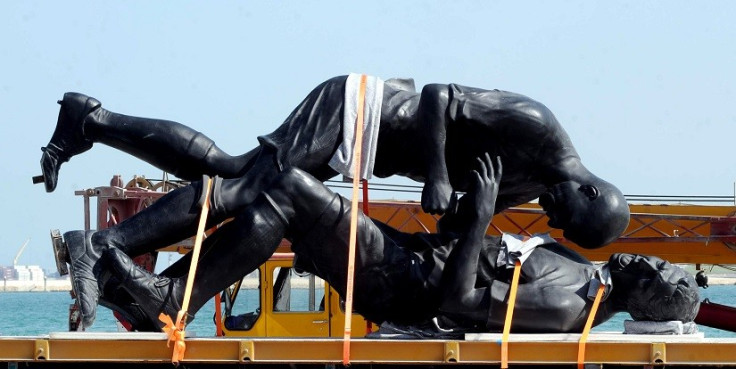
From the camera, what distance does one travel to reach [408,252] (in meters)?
6.36

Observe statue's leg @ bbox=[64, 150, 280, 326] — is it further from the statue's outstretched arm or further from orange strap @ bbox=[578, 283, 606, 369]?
orange strap @ bbox=[578, 283, 606, 369]

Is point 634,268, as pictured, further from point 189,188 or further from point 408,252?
point 189,188

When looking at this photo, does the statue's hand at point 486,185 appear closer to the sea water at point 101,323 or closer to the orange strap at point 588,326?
the orange strap at point 588,326

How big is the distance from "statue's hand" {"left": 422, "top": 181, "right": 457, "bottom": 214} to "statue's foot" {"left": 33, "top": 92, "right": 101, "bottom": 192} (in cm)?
177

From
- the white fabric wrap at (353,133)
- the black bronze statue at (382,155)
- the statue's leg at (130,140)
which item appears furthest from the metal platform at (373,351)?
the statue's leg at (130,140)

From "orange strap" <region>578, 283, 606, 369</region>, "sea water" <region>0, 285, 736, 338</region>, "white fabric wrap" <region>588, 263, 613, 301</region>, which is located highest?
"white fabric wrap" <region>588, 263, 613, 301</region>

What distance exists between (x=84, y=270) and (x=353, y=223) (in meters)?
1.25

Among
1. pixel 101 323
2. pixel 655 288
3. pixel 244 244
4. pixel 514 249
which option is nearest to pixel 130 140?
pixel 244 244

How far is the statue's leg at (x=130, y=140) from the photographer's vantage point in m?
6.68

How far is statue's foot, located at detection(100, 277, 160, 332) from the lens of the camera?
20.5 ft

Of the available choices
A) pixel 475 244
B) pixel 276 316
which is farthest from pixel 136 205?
pixel 475 244

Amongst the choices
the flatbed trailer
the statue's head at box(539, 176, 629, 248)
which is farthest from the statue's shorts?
the statue's head at box(539, 176, 629, 248)

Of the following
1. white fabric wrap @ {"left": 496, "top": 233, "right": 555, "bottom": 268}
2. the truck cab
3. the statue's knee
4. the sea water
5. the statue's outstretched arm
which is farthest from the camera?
the sea water

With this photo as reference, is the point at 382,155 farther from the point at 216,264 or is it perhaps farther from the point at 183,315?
the point at 183,315
